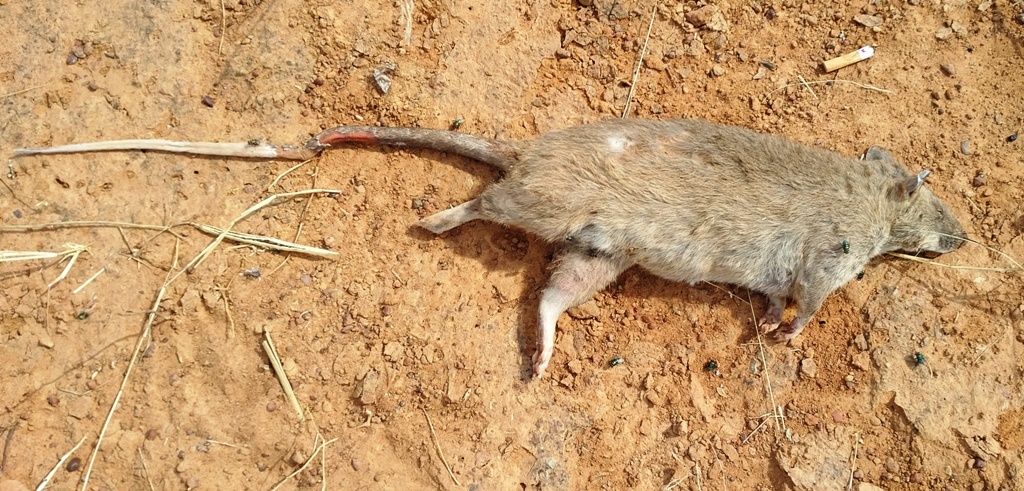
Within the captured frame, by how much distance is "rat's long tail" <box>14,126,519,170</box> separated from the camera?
3.96 m

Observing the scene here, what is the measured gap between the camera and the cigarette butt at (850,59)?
14.3ft

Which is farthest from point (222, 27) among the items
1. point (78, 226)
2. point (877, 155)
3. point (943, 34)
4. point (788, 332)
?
point (943, 34)

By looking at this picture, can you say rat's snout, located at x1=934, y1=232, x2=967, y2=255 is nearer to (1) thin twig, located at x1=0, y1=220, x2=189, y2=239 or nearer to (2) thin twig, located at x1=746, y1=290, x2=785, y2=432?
(2) thin twig, located at x1=746, y1=290, x2=785, y2=432

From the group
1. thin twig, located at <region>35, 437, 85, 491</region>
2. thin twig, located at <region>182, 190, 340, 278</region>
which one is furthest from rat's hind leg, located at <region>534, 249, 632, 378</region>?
thin twig, located at <region>35, 437, 85, 491</region>

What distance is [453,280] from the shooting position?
4121 millimetres

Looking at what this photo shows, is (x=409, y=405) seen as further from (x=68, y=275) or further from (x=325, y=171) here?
(x=68, y=275)

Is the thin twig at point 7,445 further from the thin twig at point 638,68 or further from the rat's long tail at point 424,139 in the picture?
the thin twig at point 638,68

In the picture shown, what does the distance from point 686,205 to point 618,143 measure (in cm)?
63

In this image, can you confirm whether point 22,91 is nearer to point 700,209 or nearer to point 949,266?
point 700,209

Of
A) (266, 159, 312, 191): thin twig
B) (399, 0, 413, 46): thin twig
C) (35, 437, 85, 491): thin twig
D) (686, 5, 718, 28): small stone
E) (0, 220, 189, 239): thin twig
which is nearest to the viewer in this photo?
(35, 437, 85, 491): thin twig

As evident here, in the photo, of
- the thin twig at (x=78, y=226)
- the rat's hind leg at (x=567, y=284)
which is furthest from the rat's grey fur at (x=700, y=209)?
the thin twig at (x=78, y=226)

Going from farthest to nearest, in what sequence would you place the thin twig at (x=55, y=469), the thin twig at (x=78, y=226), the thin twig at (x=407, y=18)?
1. the thin twig at (x=407, y=18)
2. the thin twig at (x=78, y=226)
3. the thin twig at (x=55, y=469)

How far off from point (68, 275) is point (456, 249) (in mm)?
2728

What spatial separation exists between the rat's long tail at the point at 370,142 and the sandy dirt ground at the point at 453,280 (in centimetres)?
12
